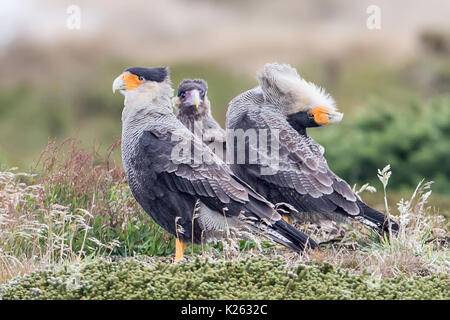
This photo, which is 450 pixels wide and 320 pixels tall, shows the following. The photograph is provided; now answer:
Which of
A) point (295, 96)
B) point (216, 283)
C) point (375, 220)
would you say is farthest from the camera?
point (295, 96)

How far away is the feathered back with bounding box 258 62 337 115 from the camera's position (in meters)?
7.36

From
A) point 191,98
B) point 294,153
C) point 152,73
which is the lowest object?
point 294,153

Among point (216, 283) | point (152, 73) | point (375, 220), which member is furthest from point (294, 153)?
point (216, 283)

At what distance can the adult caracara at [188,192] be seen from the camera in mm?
6352

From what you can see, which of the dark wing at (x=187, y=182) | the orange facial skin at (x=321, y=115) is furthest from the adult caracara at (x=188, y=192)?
the orange facial skin at (x=321, y=115)

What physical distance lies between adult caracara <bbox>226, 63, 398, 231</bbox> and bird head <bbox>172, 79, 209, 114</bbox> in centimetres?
33

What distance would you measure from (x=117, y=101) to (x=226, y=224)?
15.5m

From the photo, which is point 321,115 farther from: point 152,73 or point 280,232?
point 152,73

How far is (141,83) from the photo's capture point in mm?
6742

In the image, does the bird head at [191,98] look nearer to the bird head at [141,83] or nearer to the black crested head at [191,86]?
the black crested head at [191,86]

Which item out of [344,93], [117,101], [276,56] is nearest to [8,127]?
[117,101]

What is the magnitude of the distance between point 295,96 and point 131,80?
5.68 ft

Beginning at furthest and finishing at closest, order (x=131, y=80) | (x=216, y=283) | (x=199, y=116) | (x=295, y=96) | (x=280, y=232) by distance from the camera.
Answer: (x=199, y=116) < (x=295, y=96) < (x=131, y=80) < (x=280, y=232) < (x=216, y=283)

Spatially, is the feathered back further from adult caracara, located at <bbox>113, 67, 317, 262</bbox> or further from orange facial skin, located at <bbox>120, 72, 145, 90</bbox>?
orange facial skin, located at <bbox>120, 72, 145, 90</bbox>
